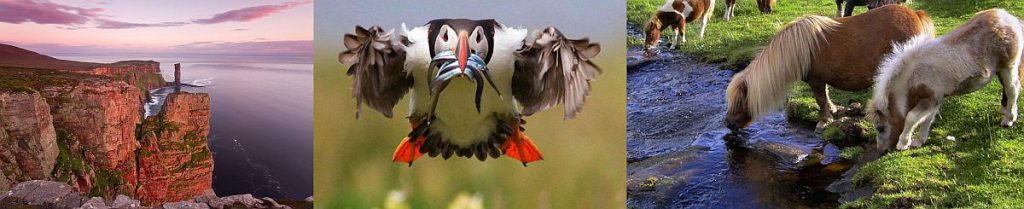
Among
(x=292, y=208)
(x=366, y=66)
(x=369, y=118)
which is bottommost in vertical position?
(x=292, y=208)

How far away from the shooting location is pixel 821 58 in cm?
286

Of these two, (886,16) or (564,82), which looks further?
(564,82)

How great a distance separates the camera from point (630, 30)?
3113 mm

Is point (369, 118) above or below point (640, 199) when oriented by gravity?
above

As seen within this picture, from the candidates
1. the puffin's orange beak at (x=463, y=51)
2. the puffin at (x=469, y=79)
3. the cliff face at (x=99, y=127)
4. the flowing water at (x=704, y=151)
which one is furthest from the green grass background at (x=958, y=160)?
the cliff face at (x=99, y=127)

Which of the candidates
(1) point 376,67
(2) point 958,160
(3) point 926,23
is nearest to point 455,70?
(1) point 376,67

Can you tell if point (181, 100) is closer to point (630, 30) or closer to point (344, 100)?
point (344, 100)

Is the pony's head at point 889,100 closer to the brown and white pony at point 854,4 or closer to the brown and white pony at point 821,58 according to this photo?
the brown and white pony at point 821,58

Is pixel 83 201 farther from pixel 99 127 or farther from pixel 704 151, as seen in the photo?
pixel 704 151

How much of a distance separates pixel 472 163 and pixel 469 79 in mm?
465

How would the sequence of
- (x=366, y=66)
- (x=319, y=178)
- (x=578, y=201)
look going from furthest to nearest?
1. (x=319, y=178)
2. (x=578, y=201)
3. (x=366, y=66)

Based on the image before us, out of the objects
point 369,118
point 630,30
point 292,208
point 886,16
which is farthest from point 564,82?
point 292,208

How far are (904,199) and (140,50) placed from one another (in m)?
2.98

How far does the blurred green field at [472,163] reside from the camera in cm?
311
